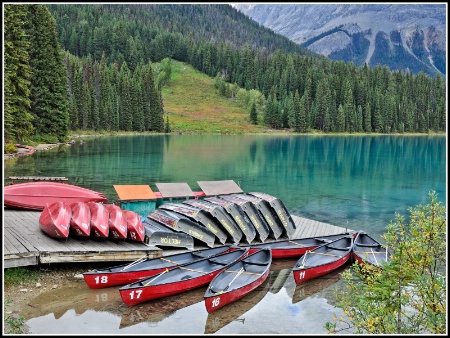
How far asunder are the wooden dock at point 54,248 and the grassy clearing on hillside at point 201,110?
393ft

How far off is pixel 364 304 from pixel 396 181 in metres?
42.5

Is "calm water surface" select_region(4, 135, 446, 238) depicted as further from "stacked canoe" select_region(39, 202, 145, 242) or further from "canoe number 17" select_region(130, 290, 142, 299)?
"canoe number 17" select_region(130, 290, 142, 299)

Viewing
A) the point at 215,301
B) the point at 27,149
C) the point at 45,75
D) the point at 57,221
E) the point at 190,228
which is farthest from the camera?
the point at 45,75

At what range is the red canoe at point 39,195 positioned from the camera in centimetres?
2094

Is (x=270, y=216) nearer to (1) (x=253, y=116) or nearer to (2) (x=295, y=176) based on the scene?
(2) (x=295, y=176)

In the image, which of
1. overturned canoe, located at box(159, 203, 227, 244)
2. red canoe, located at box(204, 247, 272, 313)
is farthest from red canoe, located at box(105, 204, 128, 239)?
red canoe, located at box(204, 247, 272, 313)

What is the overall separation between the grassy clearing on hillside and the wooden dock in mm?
119911

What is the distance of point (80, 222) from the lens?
1652 cm

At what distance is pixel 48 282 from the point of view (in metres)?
14.9

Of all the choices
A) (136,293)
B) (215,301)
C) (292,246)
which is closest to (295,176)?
(292,246)

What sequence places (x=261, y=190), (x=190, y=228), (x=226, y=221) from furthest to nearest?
(x=261, y=190)
(x=226, y=221)
(x=190, y=228)

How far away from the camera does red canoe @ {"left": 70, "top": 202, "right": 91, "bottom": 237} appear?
53.7 ft

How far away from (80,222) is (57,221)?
2.58 ft

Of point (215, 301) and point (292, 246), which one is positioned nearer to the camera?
point (215, 301)
